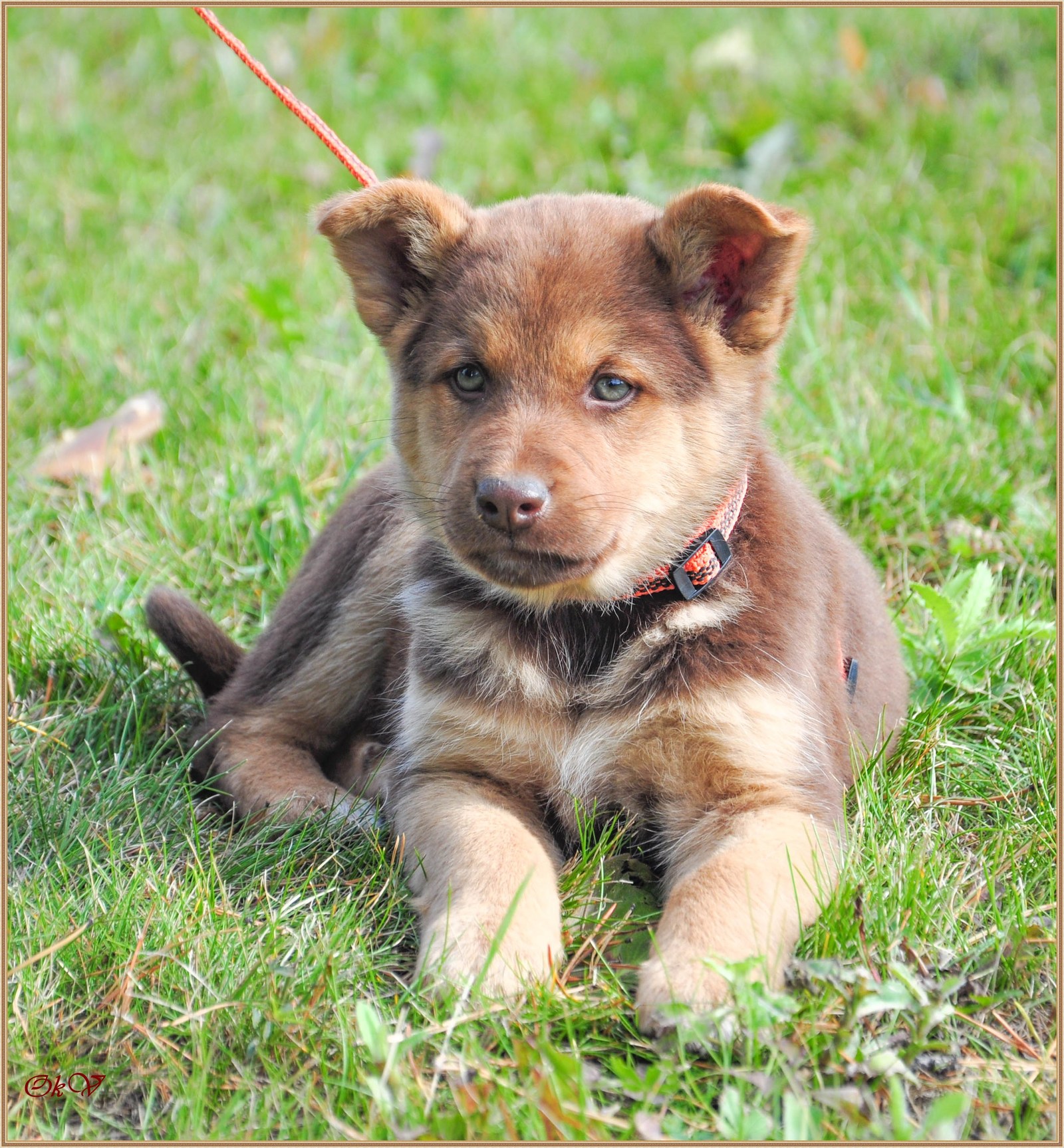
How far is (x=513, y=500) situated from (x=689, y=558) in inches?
25.2

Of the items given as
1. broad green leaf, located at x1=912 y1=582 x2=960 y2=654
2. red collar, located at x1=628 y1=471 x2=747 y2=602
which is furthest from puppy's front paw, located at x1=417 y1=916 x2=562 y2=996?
broad green leaf, located at x1=912 y1=582 x2=960 y2=654

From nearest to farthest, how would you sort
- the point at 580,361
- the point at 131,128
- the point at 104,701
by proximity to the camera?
the point at 580,361 < the point at 104,701 < the point at 131,128

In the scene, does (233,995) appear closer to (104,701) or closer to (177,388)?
(104,701)

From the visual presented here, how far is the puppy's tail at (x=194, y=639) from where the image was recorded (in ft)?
13.0

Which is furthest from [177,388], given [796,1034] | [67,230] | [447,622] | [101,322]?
[796,1034]

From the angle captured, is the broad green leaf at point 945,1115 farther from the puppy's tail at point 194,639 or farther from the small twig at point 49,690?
the small twig at point 49,690

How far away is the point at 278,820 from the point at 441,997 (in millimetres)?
1014

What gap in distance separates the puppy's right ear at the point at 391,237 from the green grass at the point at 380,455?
1.49 metres

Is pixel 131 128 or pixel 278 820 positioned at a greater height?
pixel 131 128

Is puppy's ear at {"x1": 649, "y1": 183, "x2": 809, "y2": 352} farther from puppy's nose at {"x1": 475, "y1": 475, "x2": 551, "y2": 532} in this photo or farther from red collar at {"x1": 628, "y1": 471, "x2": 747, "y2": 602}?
puppy's nose at {"x1": 475, "y1": 475, "x2": 551, "y2": 532}

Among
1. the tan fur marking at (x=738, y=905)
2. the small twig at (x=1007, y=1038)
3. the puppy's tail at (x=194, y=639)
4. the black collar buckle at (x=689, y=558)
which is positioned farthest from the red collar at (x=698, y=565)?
the puppy's tail at (x=194, y=639)

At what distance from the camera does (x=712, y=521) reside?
3289 millimetres
